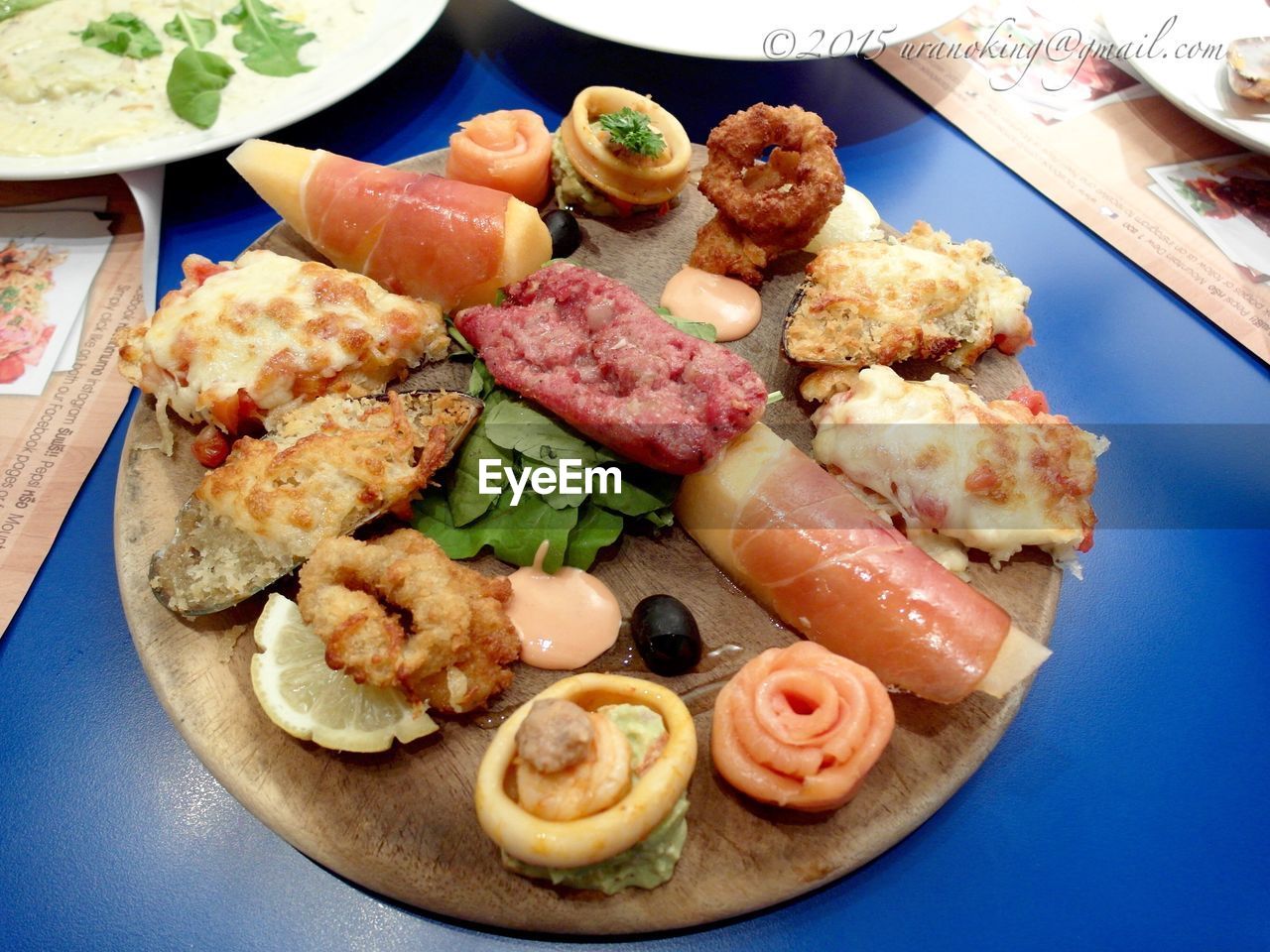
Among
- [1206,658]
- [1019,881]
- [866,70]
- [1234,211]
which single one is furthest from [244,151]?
[1234,211]

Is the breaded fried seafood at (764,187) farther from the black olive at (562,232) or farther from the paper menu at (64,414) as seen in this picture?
the paper menu at (64,414)

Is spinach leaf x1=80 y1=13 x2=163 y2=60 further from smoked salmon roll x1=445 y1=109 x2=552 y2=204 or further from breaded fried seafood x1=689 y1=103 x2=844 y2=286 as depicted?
breaded fried seafood x1=689 y1=103 x2=844 y2=286

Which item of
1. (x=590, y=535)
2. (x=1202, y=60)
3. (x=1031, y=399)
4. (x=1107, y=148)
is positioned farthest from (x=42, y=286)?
(x=1202, y=60)

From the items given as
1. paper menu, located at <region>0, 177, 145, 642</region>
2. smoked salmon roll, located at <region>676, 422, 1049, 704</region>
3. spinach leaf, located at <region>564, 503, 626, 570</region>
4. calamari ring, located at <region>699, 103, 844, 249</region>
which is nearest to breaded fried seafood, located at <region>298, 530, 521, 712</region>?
spinach leaf, located at <region>564, 503, 626, 570</region>

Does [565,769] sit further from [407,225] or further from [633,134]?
[633,134]

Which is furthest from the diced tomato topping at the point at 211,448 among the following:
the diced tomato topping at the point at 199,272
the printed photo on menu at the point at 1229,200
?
the printed photo on menu at the point at 1229,200

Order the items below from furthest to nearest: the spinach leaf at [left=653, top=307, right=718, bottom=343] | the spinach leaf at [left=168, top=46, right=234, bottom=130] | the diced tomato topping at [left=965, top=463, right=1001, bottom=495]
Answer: the spinach leaf at [left=168, top=46, right=234, bottom=130] < the spinach leaf at [left=653, top=307, right=718, bottom=343] < the diced tomato topping at [left=965, top=463, right=1001, bottom=495]

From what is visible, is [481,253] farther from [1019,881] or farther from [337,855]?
[1019,881]
